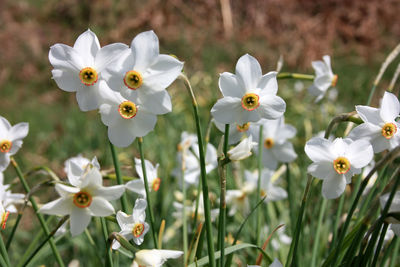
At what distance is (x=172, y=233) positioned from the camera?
5.49ft

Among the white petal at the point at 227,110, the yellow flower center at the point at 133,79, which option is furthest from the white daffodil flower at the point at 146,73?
the white petal at the point at 227,110

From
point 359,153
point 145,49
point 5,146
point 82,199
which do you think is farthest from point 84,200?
point 359,153

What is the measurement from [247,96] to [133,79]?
226 mm

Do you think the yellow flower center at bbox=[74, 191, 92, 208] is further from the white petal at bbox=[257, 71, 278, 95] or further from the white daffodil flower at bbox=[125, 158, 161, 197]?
the white petal at bbox=[257, 71, 278, 95]

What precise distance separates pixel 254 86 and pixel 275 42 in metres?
5.43

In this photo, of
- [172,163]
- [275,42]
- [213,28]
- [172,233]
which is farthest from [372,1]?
[172,233]

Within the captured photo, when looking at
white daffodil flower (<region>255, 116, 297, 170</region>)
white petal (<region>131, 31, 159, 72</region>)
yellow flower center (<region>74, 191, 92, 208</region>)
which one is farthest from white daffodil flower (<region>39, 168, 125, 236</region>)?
white daffodil flower (<region>255, 116, 297, 170</region>)

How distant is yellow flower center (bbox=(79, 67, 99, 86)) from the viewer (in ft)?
2.30

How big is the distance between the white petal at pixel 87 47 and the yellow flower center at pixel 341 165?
0.49 meters

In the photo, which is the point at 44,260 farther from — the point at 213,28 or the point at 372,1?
the point at 372,1

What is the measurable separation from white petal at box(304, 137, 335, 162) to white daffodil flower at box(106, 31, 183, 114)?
0.90 feet

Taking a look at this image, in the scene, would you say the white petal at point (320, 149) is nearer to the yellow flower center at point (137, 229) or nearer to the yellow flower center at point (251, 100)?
the yellow flower center at point (251, 100)

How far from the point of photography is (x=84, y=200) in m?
0.65

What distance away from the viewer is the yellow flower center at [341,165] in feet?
2.44
